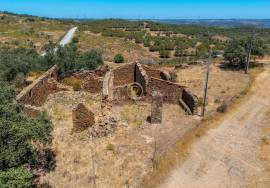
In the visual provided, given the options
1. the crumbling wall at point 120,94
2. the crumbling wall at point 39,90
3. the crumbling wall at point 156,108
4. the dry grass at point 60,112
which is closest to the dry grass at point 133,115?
the crumbling wall at point 120,94

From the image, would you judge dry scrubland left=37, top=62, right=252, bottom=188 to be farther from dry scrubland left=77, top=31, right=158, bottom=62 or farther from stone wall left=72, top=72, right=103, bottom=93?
dry scrubland left=77, top=31, right=158, bottom=62

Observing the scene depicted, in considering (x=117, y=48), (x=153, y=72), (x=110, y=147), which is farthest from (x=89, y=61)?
(x=117, y=48)

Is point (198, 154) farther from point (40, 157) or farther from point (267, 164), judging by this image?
point (40, 157)

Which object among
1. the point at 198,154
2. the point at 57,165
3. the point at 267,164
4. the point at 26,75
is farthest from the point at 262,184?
the point at 26,75

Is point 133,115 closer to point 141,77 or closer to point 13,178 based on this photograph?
point 141,77

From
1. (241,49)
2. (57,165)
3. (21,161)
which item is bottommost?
(57,165)
